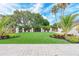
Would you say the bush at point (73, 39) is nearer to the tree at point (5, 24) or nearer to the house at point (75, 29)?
the house at point (75, 29)


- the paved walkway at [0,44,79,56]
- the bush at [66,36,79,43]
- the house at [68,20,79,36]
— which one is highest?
the house at [68,20,79,36]

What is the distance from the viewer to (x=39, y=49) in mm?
1955

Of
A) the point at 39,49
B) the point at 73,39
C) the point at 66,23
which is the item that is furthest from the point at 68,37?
the point at 39,49

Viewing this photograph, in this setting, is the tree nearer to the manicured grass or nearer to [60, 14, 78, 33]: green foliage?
the manicured grass

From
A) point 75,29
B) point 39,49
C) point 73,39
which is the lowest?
point 39,49

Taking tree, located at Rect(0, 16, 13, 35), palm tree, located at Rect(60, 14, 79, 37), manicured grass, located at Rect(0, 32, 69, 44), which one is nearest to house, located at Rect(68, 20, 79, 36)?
palm tree, located at Rect(60, 14, 79, 37)

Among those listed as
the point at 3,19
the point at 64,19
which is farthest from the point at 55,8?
the point at 3,19

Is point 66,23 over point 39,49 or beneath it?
over

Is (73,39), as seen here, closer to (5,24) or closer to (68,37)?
(68,37)

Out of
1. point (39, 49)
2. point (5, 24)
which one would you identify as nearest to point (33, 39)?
point (39, 49)

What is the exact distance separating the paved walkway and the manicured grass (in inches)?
1.5

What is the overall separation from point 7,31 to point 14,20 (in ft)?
0.50

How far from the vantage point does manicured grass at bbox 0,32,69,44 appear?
A: 199cm

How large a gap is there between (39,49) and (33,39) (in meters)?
0.13
